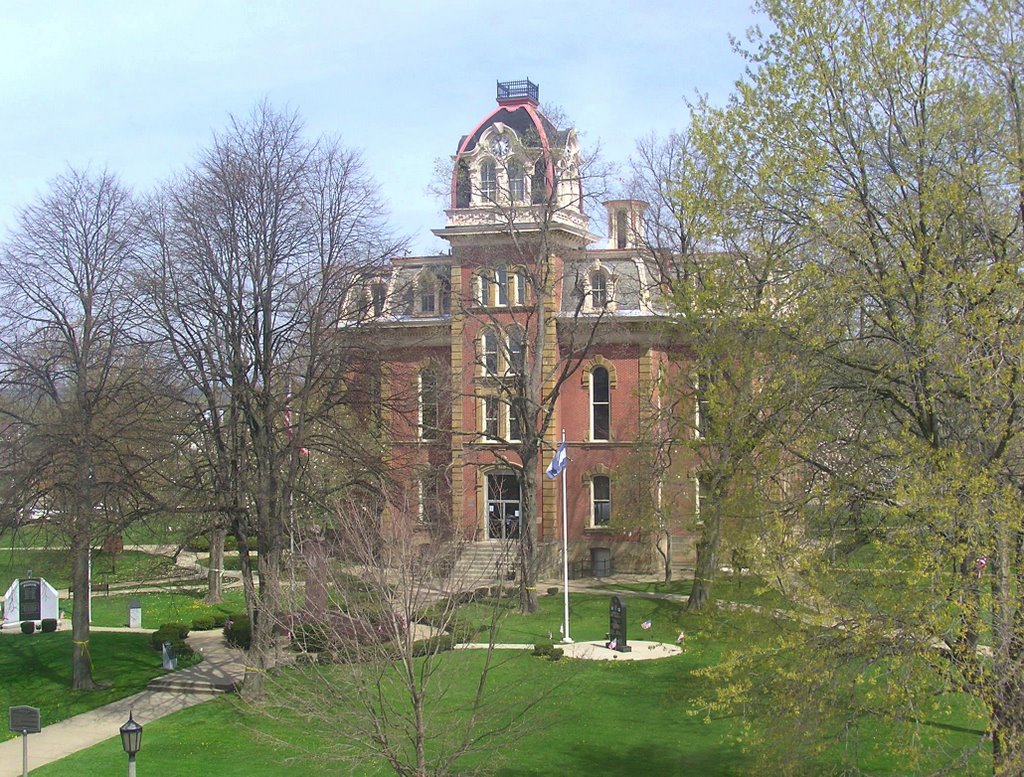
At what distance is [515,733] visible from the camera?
16641 mm

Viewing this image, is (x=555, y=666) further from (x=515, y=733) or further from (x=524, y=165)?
(x=524, y=165)

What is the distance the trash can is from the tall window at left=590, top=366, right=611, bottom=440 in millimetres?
4250

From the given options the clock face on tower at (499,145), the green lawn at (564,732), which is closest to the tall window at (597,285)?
the clock face on tower at (499,145)

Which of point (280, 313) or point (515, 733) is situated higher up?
point (280, 313)

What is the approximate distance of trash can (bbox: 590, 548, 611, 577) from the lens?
4103cm

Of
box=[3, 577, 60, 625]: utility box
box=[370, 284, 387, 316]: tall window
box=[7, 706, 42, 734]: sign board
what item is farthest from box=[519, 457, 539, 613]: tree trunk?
box=[7, 706, 42, 734]: sign board

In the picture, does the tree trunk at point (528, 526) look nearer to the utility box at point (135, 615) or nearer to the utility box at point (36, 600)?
the utility box at point (135, 615)

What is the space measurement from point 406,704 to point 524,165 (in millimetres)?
20555

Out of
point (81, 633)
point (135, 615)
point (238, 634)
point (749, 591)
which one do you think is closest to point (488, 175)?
point (238, 634)

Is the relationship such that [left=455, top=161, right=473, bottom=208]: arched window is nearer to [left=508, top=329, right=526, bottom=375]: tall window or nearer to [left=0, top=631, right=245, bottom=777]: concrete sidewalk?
[left=508, top=329, right=526, bottom=375]: tall window

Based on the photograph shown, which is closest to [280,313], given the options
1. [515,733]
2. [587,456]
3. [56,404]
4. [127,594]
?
[56,404]

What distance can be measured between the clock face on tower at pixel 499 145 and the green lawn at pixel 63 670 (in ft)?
67.6

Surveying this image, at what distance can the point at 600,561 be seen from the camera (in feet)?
135

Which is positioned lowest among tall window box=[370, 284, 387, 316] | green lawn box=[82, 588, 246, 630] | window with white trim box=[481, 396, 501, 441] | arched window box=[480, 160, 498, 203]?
green lawn box=[82, 588, 246, 630]
